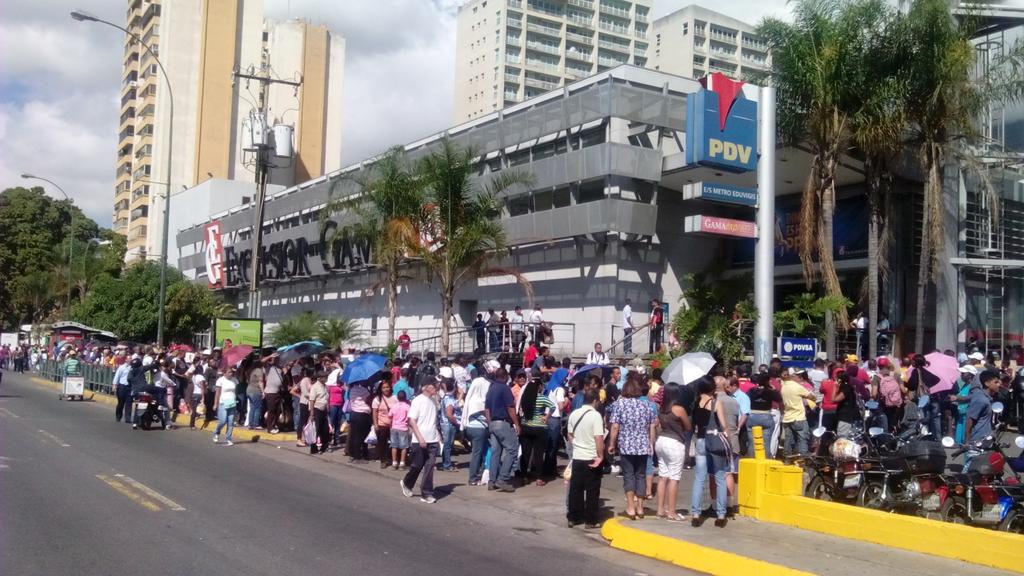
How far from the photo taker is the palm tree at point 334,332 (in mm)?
35375

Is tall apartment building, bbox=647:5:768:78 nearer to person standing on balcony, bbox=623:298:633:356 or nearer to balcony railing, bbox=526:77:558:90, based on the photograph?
balcony railing, bbox=526:77:558:90

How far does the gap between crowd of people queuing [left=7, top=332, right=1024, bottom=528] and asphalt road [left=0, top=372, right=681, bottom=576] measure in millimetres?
771

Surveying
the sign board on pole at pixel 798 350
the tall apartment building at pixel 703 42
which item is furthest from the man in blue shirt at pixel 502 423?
the tall apartment building at pixel 703 42

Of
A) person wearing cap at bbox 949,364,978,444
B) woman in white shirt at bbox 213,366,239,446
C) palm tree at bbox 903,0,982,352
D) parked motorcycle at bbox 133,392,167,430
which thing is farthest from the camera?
palm tree at bbox 903,0,982,352

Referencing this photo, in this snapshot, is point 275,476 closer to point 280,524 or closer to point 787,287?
point 280,524

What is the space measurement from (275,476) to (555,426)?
4.57 m

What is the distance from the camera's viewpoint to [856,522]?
9734 mm

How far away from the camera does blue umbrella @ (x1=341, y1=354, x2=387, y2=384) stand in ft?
53.6

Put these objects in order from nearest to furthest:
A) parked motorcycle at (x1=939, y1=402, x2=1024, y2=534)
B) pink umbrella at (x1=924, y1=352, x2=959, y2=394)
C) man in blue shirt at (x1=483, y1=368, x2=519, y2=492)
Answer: parked motorcycle at (x1=939, y1=402, x2=1024, y2=534)
man in blue shirt at (x1=483, y1=368, x2=519, y2=492)
pink umbrella at (x1=924, y1=352, x2=959, y2=394)

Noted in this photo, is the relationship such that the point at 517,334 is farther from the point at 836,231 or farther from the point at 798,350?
the point at 798,350

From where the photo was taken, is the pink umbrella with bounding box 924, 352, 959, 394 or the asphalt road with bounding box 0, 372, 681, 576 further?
the pink umbrella with bounding box 924, 352, 959, 394

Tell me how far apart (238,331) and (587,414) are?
1866 centimetres

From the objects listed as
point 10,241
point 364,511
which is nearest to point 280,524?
point 364,511

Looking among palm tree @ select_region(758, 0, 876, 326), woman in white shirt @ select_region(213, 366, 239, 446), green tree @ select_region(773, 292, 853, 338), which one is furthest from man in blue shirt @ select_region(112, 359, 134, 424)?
palm tree @ select_region(758, 0, 876, 326)
